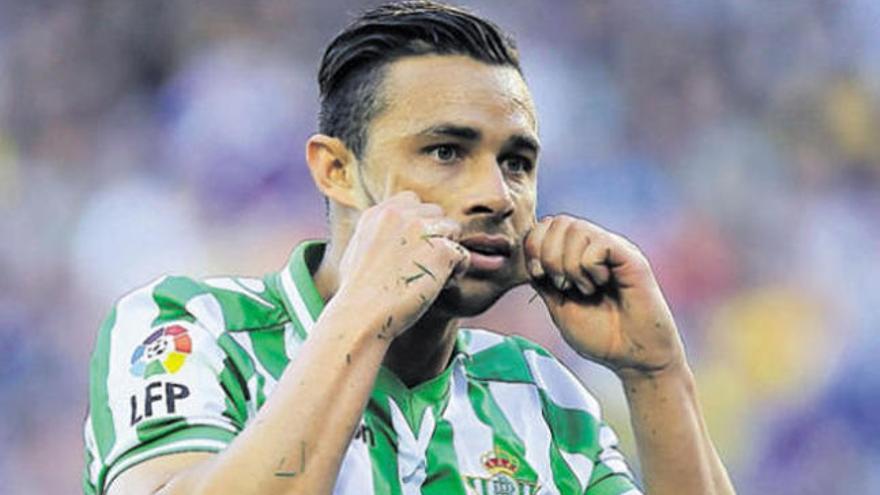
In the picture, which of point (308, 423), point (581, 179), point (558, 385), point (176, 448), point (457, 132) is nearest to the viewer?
point (308, 423)

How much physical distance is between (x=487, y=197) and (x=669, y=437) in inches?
19.3

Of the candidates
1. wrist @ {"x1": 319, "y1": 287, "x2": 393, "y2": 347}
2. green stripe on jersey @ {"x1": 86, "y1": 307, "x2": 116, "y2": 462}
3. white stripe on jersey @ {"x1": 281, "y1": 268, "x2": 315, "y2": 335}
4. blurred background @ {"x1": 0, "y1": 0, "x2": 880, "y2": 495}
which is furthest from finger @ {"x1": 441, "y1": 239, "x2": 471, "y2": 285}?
blurred background @ {"x1": 0, "y1": 0, "x2": 880, "y2": 495}

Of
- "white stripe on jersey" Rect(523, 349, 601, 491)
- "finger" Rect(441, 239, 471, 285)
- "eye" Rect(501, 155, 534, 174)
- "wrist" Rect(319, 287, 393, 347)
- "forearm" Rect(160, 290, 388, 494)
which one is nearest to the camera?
"forearm" Rect(160, 290, 388, 494)

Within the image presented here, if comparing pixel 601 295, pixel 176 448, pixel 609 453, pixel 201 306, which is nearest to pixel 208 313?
pixel 201 306

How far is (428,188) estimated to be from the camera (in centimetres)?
231

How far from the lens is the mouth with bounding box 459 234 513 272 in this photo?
2.30 m

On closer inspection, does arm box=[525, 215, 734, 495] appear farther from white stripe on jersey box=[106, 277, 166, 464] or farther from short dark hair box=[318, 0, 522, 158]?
white stripe on jersey box=[106, 277, 166, 464]

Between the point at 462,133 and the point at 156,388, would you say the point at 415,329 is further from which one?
the point at 156,388

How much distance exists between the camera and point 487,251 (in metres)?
2.31

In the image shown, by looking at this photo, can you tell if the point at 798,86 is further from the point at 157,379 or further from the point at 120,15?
the point at 157,379

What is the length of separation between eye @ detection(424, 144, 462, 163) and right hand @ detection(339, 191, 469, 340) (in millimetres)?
124

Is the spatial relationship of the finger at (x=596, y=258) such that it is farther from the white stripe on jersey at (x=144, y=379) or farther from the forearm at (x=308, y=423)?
the white stripe on jersey at (x=144, y=379)

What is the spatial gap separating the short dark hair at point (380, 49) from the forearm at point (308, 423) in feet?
1.70

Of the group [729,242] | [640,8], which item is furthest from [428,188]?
[640,8]
